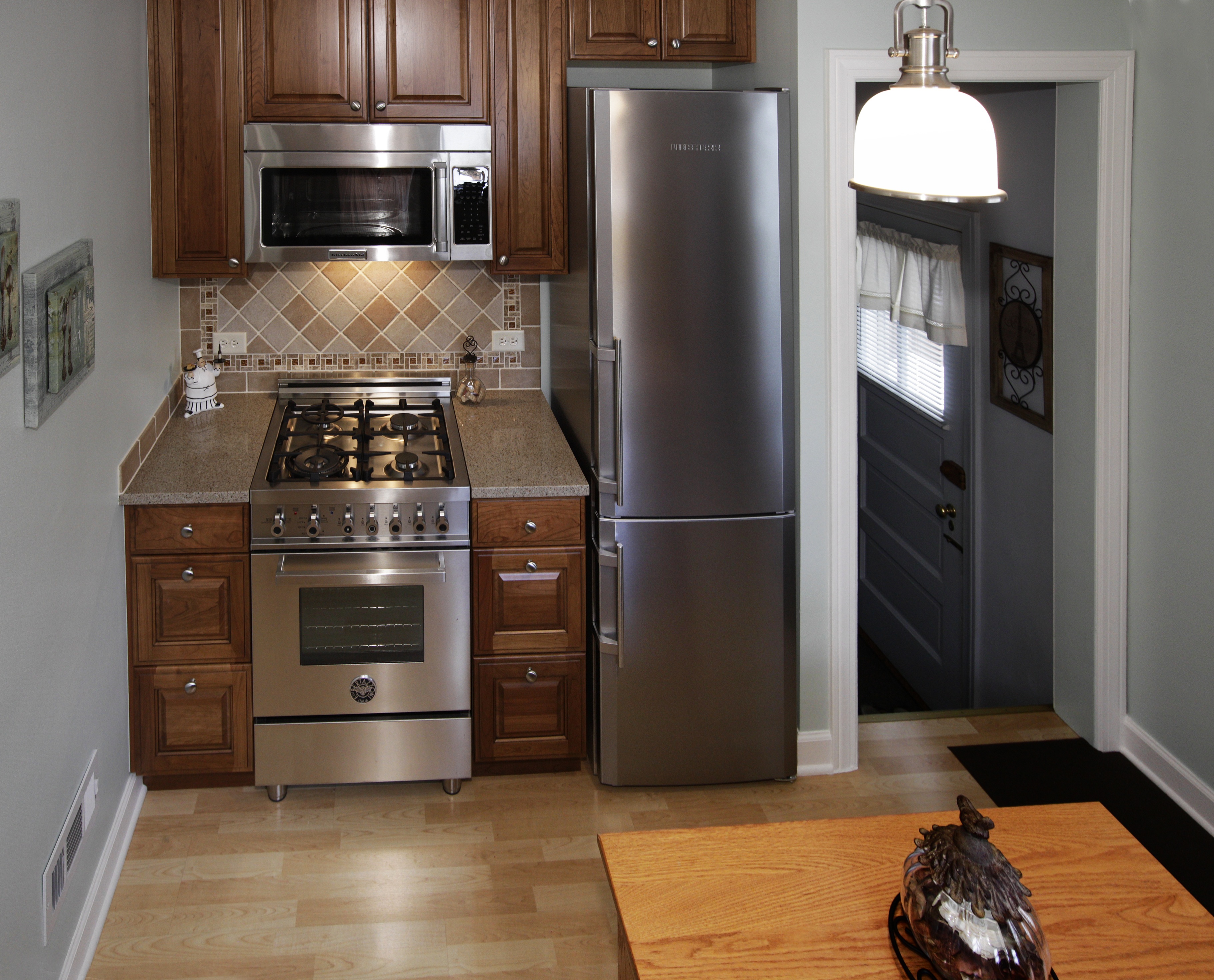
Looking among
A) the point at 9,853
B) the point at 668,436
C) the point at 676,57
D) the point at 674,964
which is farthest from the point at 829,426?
the point at 9,853

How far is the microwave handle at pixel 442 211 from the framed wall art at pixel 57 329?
111 centimetres

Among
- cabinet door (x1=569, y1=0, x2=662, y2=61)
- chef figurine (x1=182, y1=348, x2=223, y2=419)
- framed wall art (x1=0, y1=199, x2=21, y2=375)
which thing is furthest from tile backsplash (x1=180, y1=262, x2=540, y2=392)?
framed wall art (x1=0, y1=199, x2=21, y2=375)

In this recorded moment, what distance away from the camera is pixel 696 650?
334 cm

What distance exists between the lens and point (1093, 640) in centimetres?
360

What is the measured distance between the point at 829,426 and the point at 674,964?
1968 millimetres

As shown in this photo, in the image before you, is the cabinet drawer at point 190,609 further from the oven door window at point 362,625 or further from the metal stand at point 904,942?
the metal stand at point 904,942

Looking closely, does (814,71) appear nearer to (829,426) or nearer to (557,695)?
(829,426)

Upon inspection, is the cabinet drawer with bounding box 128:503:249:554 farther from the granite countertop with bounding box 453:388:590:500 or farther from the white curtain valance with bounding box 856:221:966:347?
the white curtain valance with bounding box 856:221:966:347

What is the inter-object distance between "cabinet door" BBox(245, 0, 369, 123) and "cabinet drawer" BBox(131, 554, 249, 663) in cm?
130

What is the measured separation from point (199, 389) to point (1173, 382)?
2.81 meters

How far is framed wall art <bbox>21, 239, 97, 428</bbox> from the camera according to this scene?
2262mm

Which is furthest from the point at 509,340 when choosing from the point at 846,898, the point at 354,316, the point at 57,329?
the point at 846,898

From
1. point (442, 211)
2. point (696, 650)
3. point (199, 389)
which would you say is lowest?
point (696, 650)

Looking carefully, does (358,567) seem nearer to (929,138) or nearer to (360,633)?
(360,633)
